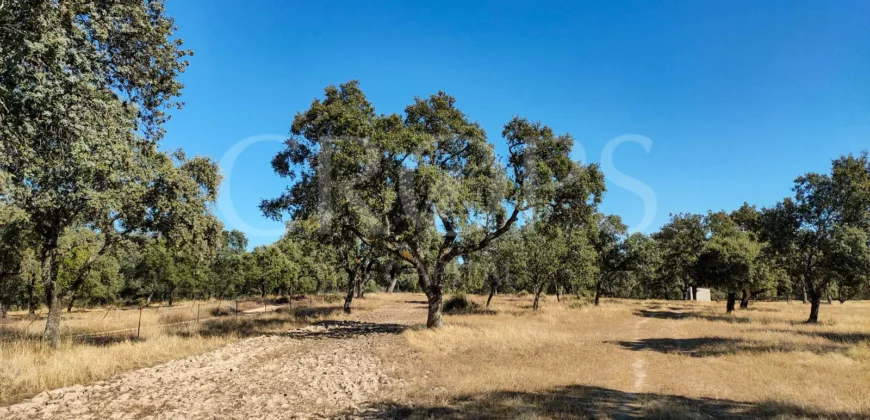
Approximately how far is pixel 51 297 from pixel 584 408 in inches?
719

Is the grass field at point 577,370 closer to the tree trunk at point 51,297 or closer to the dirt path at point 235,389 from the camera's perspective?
the tree trunk at point 51,297

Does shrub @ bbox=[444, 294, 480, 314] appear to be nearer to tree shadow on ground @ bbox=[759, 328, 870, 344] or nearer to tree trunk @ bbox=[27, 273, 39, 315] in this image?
tree shadow on ground @ bbox=[759, 328, 870, 344]

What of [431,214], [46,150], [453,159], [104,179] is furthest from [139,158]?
[453,159]

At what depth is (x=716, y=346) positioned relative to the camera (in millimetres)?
18938

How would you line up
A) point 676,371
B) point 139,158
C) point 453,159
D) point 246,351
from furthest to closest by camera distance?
point 453,159 → point 246,351 → point 676,371 → point 139,158

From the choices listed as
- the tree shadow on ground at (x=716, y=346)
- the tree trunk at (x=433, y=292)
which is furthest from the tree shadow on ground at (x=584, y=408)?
the tree trunk at (x=433, y=292)

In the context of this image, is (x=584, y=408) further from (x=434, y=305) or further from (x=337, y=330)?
(x=337, y=330)

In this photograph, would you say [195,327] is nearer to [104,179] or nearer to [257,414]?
[104,179]

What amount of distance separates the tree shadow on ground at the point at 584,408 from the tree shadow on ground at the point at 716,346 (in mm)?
8464

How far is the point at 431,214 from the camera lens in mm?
21906

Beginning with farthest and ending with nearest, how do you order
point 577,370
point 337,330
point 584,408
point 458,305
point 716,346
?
point 458,305, point 337,330, point 716,346, point 577,370, point 584,408

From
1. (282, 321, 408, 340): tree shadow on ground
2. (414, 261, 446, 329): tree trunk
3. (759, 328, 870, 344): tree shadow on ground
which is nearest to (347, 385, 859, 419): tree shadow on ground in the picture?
(282, 321, 408, 340): tree shadow on ground

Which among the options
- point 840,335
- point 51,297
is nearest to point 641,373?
point 840,335

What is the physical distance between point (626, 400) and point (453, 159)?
1572 cm
